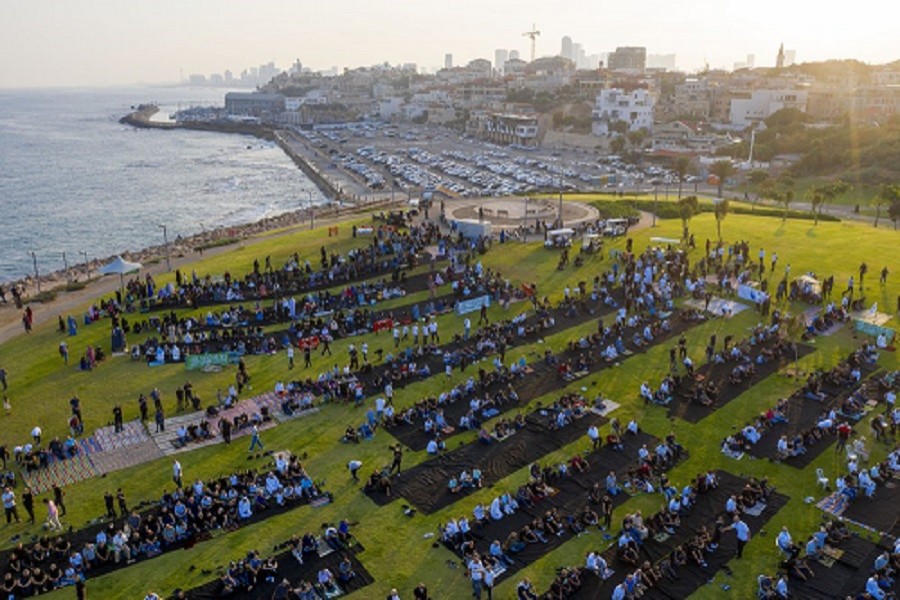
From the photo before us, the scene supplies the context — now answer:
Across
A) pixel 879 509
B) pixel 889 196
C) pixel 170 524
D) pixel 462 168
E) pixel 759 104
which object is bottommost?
pixel 879 509

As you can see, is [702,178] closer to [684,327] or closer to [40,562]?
[684,327]

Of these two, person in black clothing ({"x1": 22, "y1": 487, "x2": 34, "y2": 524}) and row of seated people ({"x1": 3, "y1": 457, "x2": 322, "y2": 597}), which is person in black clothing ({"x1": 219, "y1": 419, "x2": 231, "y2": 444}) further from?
person in black clothing ({"x1": 22, "y1": 487, "x2": 34, "y2": 524})

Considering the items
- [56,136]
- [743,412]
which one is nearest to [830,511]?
[743,412]

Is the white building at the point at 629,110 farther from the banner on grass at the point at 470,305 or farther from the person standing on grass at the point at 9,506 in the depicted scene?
the person standing on grass at the point at 9,506

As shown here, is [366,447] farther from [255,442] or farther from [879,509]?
[879,509]

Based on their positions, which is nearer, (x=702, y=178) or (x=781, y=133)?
(x=702, y=178)

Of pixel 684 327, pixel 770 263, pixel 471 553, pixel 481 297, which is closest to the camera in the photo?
pixel 471 553

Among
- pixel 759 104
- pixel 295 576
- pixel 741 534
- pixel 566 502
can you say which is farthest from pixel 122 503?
pixel 759 104
